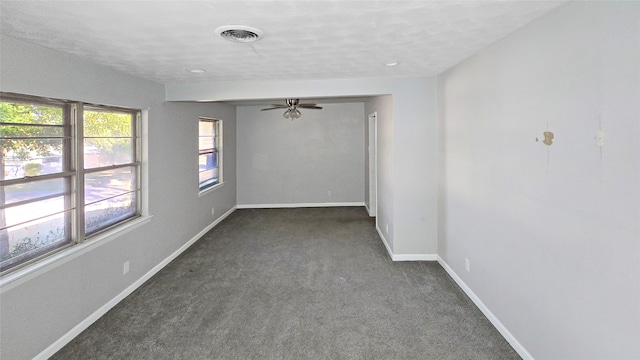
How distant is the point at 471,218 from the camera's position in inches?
124

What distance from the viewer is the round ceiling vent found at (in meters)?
2.10

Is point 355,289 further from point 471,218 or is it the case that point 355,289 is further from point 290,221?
point 290,221

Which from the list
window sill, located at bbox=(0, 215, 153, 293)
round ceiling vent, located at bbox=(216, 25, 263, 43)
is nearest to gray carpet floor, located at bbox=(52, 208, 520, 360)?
window sill, located at bbox=(0, 215, 153, 293)

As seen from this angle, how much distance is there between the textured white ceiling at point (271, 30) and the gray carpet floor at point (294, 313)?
86.4 inches

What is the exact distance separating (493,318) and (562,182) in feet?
4.52

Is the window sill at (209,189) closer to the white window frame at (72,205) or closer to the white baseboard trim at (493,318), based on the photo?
the white window frame at (72,205)

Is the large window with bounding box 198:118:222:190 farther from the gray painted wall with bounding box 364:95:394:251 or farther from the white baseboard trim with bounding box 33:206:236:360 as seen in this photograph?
the gray painted wall with bounding box 364:95:394:251

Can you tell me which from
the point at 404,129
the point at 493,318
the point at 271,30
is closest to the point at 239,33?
the point at 271,30

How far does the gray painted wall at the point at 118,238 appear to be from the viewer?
2201 millimetres

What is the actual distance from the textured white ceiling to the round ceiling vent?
0.18 feet

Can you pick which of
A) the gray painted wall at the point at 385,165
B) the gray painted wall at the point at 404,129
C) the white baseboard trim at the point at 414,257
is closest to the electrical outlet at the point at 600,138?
the gray painted wall at the point at 404,129

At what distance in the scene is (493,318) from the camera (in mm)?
2715

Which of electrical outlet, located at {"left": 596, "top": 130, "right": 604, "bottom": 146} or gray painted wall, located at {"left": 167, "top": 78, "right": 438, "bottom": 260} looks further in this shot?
gray painted wall, located at {"left": 167, "top": 78, "right": 438, "bottom": 260}

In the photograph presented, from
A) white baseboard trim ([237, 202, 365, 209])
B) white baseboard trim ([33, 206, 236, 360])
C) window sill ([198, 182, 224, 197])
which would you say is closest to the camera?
white baseboard trim ([33, 206, 236, 360])
